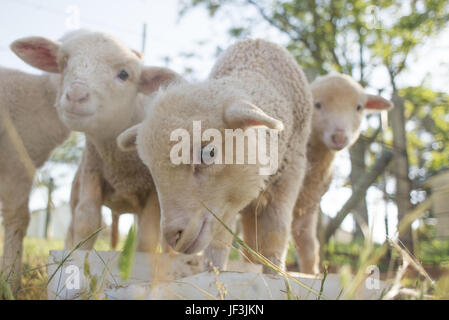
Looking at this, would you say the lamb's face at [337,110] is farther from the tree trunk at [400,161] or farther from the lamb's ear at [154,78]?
the tree trunk at [400,161]

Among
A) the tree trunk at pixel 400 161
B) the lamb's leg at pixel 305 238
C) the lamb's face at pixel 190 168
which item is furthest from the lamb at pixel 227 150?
the tree trunk at pixel 400 161

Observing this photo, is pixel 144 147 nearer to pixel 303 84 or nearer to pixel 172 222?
pixel 172 222

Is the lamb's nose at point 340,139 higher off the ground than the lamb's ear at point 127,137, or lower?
higher

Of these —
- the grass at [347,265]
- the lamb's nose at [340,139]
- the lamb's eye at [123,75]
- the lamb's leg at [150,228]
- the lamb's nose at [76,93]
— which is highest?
the lamb's eye at [123,75]

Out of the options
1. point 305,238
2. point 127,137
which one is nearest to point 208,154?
point 127,137

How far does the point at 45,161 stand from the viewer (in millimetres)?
3254

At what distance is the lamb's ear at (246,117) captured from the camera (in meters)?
1.78

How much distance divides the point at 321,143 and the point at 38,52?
231cm

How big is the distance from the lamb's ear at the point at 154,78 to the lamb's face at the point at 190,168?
0.81 meters

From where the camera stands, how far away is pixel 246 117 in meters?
1.85

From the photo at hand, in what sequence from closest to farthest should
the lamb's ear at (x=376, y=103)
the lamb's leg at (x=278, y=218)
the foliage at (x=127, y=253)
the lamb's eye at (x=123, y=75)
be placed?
the foliage at (x=127, y=253) → the lamb's leg at (x=278, y=218) → the lamb's eye at (x=123, y=75) → the lamb's ear at (x=376, y=103)

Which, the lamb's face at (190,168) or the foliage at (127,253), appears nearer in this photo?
the foliage at (127,253)
